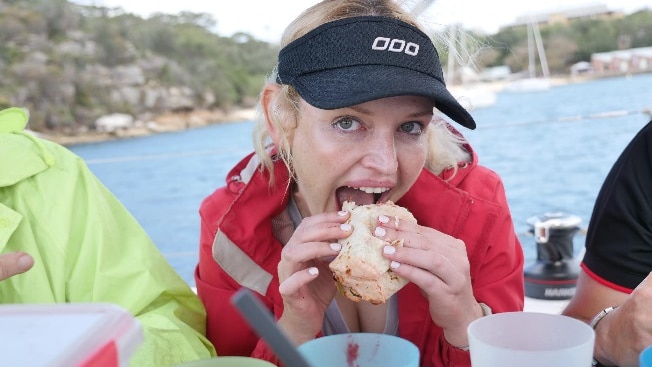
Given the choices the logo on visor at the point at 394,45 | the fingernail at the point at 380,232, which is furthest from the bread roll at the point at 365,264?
the logo on visor at the point at 394,45

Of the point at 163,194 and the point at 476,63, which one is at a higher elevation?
the point at 476,63

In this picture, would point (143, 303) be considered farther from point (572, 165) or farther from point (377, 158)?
→ point (572, 165)

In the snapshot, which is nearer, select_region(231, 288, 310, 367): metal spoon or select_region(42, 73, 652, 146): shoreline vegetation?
select_region(231, 288, 310, 367): metal spoon

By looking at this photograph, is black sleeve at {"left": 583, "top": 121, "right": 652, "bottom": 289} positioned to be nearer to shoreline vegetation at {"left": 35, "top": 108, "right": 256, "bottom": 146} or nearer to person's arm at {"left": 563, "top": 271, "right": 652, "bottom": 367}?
person's arm at {"left": 563, "top": 271, "right": 652, "bottom": 367}

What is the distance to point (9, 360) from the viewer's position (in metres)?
0.46

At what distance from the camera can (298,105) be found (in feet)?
4.54

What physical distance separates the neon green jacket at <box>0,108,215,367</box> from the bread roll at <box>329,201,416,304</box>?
0.32 m

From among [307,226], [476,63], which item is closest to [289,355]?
[307,226]

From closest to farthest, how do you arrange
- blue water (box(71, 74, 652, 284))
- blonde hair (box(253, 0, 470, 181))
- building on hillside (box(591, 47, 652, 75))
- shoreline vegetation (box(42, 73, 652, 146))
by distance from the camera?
1. blonde hair (box(253, 0, 470, 181))
2. blue water (box(71, 74, 652, 284))
3. building on hillside (box(591, 47, 652, 75))
4. shoreline vegetation (box(42, 73, 652, 146))

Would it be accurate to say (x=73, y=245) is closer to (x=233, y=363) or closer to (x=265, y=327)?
(x=233, y=363)

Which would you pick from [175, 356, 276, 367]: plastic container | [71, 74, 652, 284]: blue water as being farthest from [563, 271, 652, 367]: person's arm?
[71, 74, 652, 284]: blue water

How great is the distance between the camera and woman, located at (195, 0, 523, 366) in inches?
45.9

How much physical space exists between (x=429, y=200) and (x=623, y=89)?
34.1m

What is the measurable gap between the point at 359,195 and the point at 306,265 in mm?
200
